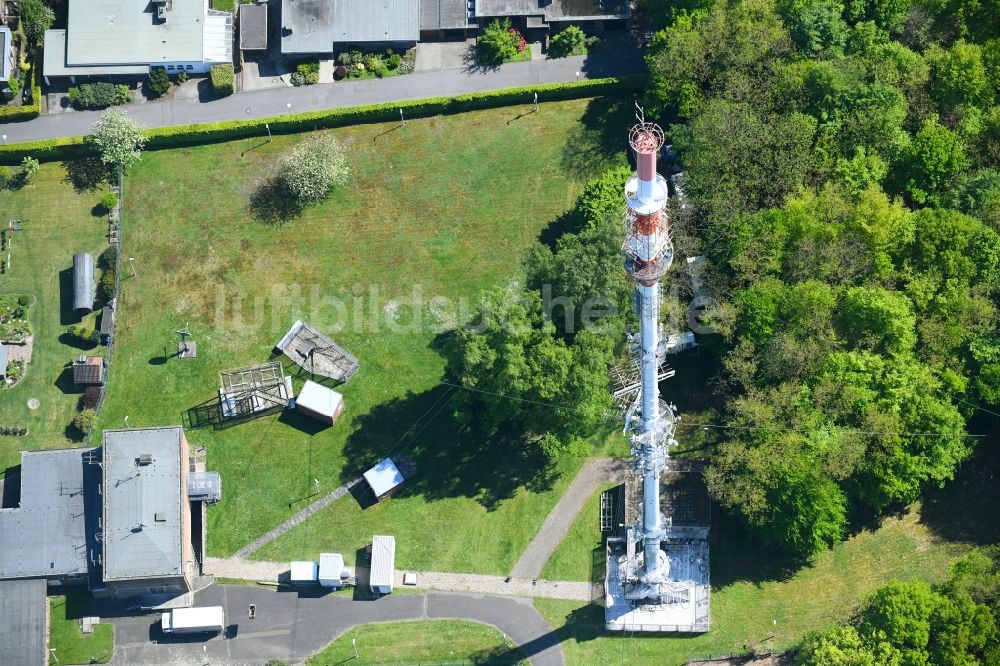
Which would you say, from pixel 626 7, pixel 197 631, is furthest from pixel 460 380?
pixel 626 7

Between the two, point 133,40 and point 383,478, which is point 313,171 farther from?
point 383,478

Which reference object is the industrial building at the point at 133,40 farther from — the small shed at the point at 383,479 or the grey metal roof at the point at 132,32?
the small shed at the point at 383,479

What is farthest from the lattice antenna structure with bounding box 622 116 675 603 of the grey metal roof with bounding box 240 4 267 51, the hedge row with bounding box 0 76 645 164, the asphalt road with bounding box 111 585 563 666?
the grey metal roof with bounding box 240 4 267 51

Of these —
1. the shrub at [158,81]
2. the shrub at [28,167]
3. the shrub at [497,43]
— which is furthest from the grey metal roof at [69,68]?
the shrub at [497,43]

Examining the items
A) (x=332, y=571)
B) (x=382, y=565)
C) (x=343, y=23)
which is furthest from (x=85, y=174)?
(x=382, y=565)

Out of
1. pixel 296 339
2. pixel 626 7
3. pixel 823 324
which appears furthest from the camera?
pixel 626 7

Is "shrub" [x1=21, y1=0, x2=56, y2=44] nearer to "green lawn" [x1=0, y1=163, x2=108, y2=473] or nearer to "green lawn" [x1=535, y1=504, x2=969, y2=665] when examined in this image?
"green lawn" [x1=0, y1=163, x2=108, y2=473]

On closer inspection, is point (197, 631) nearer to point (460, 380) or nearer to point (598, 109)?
point (460, 380)
